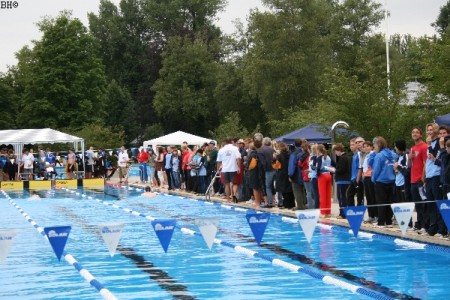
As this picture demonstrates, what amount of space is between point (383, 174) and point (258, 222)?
12.2ft

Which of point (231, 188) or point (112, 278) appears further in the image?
point (231, 188)

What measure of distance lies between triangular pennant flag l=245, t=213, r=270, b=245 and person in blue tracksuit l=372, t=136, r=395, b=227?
318cm

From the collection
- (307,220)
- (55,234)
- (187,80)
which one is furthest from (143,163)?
(187,80)

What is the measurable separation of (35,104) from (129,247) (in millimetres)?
68455

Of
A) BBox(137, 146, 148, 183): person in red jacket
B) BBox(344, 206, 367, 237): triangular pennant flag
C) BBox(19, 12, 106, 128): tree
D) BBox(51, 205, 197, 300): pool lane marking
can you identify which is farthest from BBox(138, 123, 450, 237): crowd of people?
BBox(19, 12, 106, 128): tree

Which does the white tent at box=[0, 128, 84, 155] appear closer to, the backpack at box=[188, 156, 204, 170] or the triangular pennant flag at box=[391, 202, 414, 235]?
the backpack at box=[188, 156, 204, 170]

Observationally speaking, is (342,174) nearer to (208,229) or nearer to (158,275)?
(208,229)

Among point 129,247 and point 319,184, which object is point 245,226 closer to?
point 319,184

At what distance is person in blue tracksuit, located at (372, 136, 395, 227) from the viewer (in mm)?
18766

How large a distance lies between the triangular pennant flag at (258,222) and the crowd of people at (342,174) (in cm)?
244

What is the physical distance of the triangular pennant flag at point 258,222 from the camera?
52.4 ft

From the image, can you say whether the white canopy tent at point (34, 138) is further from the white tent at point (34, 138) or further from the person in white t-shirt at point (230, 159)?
the person in white t-shirt at point (230, 159)

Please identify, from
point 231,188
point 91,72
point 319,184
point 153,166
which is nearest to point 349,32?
point 91,72

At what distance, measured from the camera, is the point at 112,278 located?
13.5 meters
